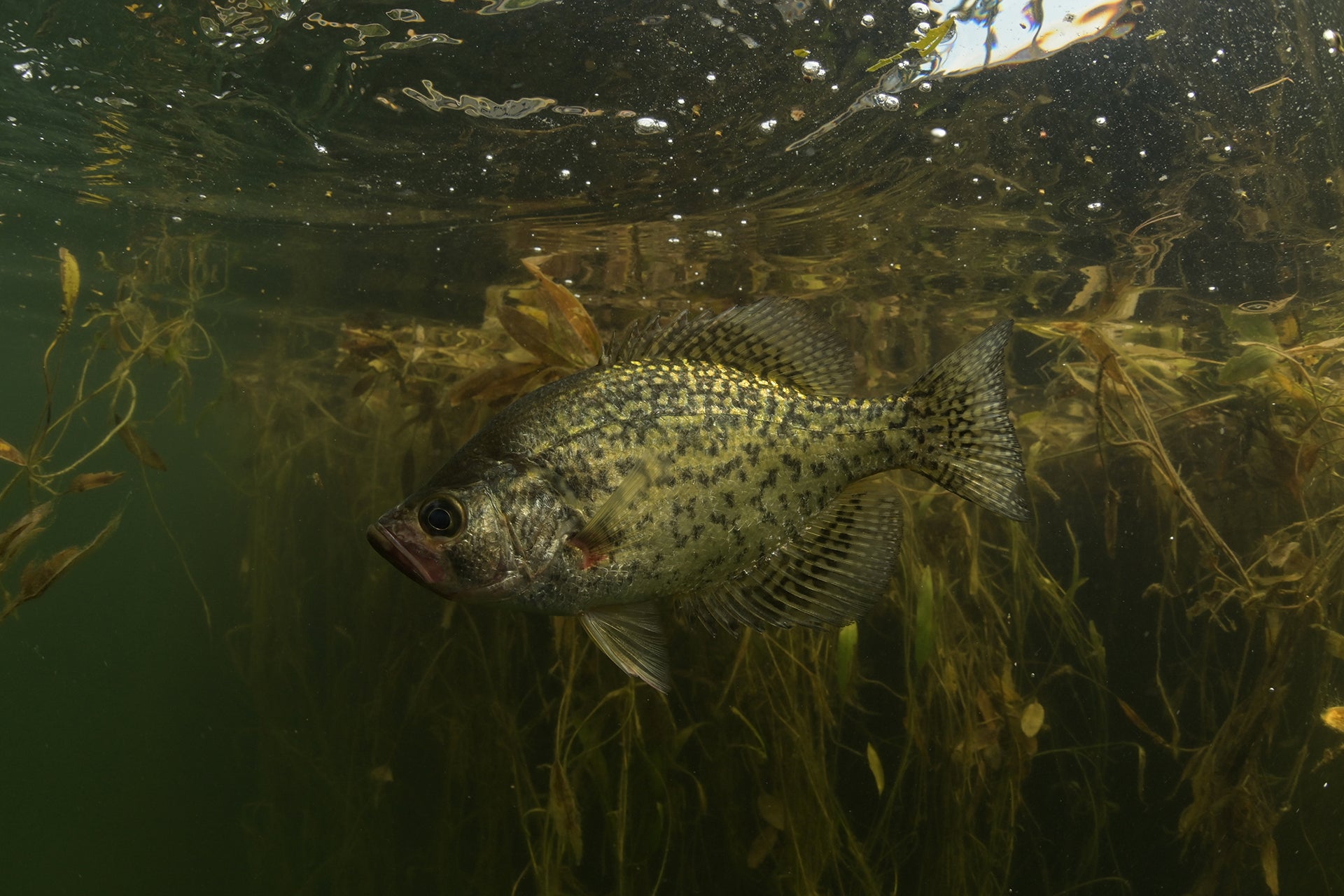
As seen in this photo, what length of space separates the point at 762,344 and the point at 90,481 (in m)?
3.89

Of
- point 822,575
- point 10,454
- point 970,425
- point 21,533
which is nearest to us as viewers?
point 822,575

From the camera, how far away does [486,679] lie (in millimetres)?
7023

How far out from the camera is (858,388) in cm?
1079

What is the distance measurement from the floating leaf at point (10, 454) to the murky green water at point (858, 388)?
0.03 meters

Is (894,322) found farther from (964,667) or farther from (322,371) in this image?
(322,371)

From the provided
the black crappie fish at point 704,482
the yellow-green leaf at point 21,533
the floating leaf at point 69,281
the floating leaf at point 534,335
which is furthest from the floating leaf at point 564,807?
the floating leaf at point 69,281

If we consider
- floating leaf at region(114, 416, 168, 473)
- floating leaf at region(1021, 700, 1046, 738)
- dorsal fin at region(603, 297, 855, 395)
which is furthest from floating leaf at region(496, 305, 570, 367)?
floating leaf at region(1021, 700, 1046, 738)

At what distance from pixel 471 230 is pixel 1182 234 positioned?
24.5 feet

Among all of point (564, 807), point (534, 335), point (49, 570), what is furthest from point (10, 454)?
point (564, 807)

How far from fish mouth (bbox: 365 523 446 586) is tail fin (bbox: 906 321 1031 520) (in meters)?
1.38

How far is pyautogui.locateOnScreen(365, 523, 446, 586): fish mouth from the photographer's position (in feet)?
6.10

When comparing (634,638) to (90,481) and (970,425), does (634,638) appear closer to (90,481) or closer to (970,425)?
(970,425)

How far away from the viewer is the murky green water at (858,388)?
16.6ft

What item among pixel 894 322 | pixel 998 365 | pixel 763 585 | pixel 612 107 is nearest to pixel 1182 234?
pixel 894 322
